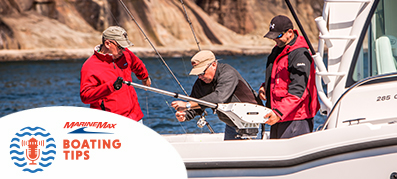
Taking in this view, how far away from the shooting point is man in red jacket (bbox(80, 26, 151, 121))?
394 cm

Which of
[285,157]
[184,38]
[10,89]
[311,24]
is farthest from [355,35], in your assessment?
[311,24]

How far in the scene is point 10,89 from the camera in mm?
24531

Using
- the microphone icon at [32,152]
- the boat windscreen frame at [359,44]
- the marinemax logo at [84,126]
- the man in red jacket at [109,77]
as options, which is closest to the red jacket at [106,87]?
the man in red jacket at [109,77]

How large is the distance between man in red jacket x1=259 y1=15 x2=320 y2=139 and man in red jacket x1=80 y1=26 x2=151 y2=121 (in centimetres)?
118

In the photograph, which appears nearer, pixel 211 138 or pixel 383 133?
pixel 383 133

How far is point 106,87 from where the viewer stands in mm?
3898

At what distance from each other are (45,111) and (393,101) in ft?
8.32

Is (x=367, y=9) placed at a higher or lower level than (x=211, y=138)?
higher

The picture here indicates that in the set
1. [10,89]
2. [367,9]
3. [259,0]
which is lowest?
[10,89]

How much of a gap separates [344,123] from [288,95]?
1.54 ft

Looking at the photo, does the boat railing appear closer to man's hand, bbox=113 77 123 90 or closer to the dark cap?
the dark cap

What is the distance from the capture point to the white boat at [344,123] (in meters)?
3.52

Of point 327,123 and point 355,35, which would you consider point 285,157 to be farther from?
point 355,35

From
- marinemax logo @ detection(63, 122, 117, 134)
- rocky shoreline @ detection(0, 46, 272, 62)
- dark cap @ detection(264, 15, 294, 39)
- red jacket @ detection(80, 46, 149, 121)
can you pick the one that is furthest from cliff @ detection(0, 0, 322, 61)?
marinemax logo @ detection(63, 122, 117, 134)
